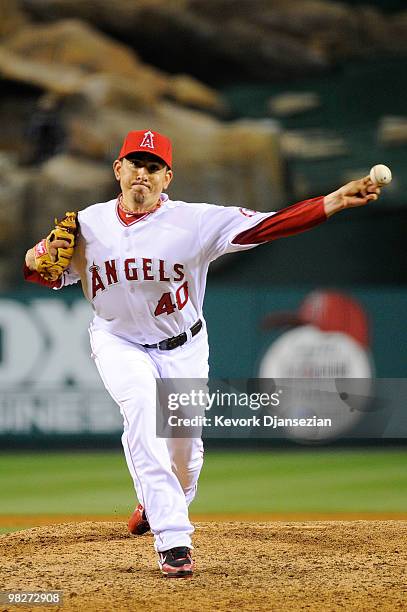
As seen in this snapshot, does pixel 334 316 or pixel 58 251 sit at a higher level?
pixel 58 251

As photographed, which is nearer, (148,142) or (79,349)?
(148,142)

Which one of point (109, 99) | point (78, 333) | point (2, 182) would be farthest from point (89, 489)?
point (109, 99)

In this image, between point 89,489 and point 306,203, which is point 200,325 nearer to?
point 306,203

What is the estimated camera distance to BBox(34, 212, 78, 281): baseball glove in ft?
13.9

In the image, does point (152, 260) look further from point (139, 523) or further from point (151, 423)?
point (139, 523)

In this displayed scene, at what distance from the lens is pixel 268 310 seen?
352 inches

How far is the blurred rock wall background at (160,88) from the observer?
10.5m

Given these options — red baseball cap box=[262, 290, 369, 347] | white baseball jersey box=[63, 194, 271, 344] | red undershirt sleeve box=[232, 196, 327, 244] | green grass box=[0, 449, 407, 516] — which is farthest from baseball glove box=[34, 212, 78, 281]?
red baseball cap box=[262, 290, 369, 347]

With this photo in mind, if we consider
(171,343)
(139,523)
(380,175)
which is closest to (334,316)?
(139,523)

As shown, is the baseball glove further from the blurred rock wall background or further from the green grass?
the blurred rock wall background

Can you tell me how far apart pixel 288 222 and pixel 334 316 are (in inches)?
198

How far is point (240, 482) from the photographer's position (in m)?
7.52

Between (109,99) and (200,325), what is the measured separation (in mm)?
6853

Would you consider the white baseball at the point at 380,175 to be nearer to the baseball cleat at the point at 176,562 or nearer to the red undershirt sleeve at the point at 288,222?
the red undershirt sleeve at the point at 288,222
